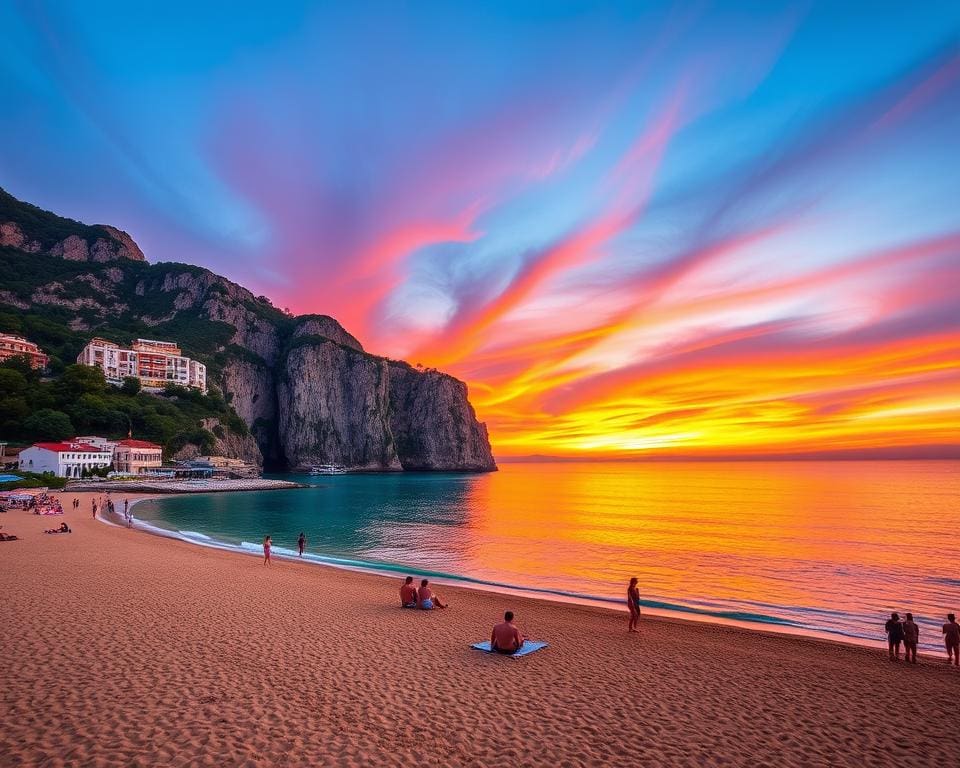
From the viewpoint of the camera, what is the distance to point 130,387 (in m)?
103

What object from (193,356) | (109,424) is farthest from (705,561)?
(193,356)

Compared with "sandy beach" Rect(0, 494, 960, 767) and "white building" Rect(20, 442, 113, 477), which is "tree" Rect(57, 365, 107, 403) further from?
"sandy beach" Rect(0, 494, 960, 767)

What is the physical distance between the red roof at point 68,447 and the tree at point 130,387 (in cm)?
3237

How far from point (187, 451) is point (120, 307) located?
100944 millimetres

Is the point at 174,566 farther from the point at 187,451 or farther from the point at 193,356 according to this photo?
the point at 193,356

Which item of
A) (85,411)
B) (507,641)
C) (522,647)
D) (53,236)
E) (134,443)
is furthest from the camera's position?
(53,236)


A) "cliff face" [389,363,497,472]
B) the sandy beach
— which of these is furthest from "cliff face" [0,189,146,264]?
the sandy beach

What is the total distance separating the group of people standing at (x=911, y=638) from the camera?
493 inches

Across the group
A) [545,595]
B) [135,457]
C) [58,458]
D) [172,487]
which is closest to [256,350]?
[135,457]

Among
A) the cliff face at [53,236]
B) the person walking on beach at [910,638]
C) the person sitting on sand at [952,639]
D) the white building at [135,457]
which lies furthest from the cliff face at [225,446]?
the cliff face at [53,236]

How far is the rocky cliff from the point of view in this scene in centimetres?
14712

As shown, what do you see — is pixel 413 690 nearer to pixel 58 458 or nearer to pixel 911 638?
pixel 911 638

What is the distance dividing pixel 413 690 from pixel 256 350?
6700 inches

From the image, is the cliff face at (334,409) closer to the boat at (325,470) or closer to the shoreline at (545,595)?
the boat at (325,470)
